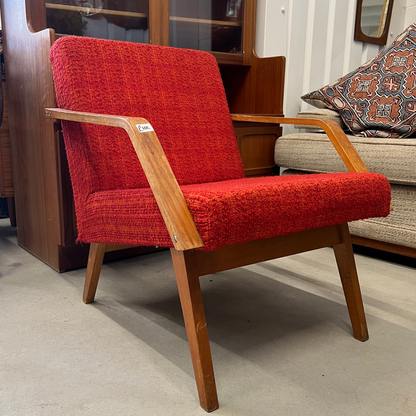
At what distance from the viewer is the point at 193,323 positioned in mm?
773

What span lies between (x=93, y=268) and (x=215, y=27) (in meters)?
1.13

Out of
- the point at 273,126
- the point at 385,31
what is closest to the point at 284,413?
the point at 273,126

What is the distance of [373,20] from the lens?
2596mm

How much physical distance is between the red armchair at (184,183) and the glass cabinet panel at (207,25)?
38cm

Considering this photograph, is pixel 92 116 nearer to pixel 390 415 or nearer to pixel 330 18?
pixel 390 415

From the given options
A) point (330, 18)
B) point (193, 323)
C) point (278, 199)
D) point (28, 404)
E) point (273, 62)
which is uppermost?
point (330, 18)

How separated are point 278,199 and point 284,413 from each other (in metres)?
0.37

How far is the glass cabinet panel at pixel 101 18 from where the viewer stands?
4.60 feet

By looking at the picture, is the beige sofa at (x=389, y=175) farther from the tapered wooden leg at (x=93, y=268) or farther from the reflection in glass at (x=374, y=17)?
the reflection in glass at (x=374, y=17)

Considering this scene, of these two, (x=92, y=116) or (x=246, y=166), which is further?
(x=246, y=166)

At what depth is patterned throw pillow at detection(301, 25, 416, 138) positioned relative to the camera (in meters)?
1.67

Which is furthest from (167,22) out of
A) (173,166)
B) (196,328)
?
(196,328)

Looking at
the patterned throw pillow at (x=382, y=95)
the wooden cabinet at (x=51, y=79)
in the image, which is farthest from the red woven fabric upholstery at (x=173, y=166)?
the patterned throw pillow at (x=382, y=95)

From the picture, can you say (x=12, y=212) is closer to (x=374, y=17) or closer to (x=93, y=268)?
(x=93, y=268)
